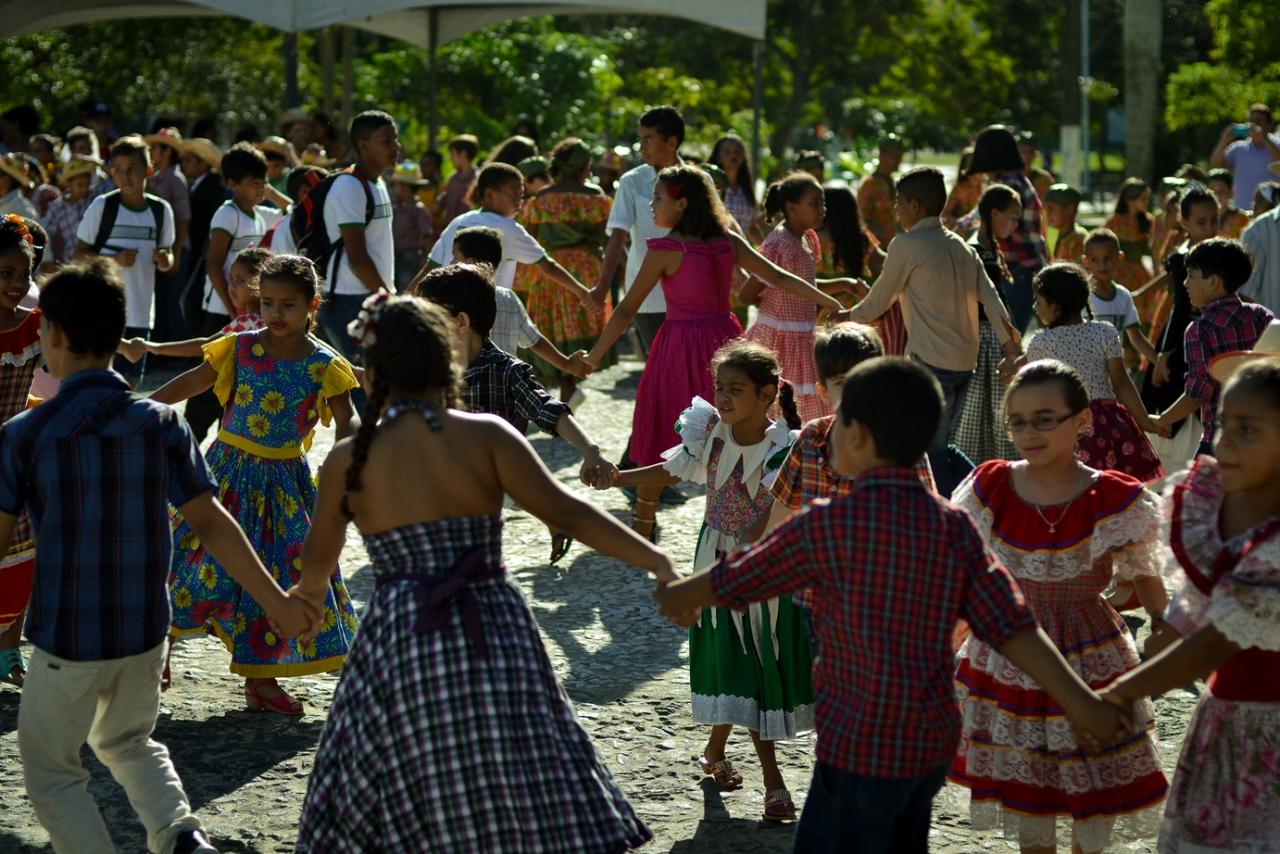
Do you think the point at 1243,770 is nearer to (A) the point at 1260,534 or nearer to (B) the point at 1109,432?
(A) the point at 1260,534

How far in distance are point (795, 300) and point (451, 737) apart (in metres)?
6.36

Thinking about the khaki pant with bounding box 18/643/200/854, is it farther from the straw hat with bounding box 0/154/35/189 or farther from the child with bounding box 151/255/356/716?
the straw hat with bounding box 0/154/35/189

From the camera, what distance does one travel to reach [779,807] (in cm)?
517

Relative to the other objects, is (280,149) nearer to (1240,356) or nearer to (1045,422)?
(1045,422)

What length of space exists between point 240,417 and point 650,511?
273 centimetres

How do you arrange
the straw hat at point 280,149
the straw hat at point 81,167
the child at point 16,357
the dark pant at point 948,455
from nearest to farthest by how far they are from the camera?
the child at point 16,357 < the dark pant at point 948,455 < the straw hat at point 81,167 < the straw hat at point 280,149

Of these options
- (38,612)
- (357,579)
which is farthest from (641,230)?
(38,612)

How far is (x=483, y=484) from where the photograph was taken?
388 centimetres

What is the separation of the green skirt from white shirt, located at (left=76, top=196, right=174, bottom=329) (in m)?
6.85

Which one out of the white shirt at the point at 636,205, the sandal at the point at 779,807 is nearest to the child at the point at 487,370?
the sandal at the point at 779,807

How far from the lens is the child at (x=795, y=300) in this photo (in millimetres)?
9688

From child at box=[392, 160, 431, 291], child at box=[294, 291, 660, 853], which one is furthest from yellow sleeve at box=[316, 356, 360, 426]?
child at box=[392, 160, 431, 291]

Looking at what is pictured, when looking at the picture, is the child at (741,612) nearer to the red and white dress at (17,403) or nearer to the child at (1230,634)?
the child at (1230,634)

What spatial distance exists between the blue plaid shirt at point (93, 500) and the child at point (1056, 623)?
2152 mm
